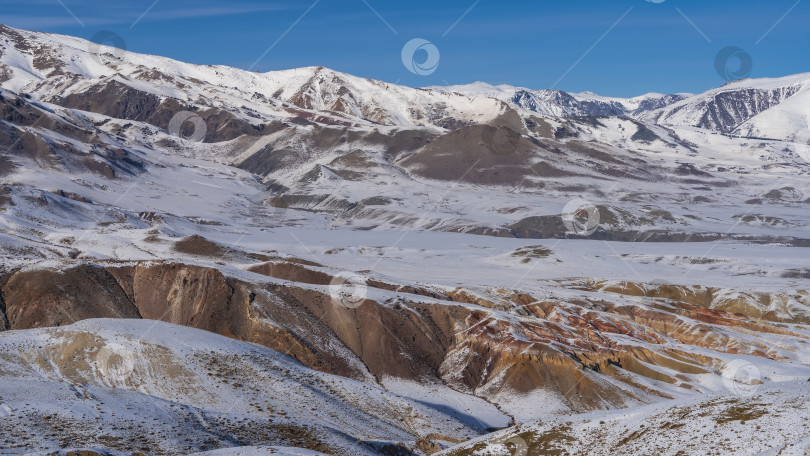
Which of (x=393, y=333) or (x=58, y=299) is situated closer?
(x=58, y=299)

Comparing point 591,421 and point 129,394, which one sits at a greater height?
point 591,421

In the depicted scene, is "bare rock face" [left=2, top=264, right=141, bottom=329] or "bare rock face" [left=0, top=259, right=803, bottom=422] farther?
"bare rock face" [left=0, top=259, right=803, bottom=422]

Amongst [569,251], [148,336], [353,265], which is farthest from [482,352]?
[569,251]

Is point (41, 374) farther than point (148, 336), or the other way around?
point (148, 336)

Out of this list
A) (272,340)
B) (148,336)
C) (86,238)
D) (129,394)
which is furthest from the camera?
(86,238)

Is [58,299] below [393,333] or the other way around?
below

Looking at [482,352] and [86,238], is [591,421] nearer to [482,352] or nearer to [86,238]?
[482,352]

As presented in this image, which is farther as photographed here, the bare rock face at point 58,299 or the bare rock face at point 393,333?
the bare rock face at point 393,333

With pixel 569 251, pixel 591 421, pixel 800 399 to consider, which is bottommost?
pixel 591 421
